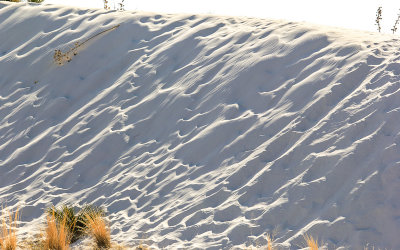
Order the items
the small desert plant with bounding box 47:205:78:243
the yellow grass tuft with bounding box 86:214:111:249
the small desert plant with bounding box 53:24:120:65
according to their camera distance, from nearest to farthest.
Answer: the yellow grass tuft with bounding box 86:214:111:249, the small desert plant with bounding box 47:205:78:243, the small desert plant with bounding box 53:24:120:65

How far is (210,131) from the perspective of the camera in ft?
24.6

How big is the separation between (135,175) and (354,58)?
295 cm

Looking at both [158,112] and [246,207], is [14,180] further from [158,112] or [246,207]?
[246,207]

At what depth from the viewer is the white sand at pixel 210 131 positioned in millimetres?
6047

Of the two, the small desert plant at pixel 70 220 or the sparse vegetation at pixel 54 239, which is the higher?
the sparse vegetation at pixel 54 239

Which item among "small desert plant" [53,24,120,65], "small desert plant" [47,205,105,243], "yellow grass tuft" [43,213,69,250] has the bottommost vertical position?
"small desert plant" [47,205,105,243]

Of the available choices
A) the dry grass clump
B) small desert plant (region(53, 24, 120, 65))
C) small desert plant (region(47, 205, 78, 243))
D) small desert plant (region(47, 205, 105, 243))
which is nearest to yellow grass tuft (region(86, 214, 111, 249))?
the dry grass clump

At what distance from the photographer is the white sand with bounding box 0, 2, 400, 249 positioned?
6.05 meters

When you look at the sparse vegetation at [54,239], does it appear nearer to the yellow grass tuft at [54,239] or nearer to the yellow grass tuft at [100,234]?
the yellow grass tuft at [54,239]

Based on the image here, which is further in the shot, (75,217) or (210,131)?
(210,131)

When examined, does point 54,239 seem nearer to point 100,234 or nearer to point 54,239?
point 54,239

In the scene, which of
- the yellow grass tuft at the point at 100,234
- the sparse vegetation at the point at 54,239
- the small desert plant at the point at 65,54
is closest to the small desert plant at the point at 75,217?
the yellow grass tuft at the point at 100,234

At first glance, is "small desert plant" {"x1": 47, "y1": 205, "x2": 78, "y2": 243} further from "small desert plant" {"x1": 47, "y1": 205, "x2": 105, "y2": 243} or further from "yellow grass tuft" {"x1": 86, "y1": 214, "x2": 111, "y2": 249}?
"yellow grass tuft" {"x1": 86, "y1": 214, "x2": 111, "y2": 249}

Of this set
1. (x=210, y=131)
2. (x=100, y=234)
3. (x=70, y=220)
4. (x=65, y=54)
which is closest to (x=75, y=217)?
(x=70, y=220)
